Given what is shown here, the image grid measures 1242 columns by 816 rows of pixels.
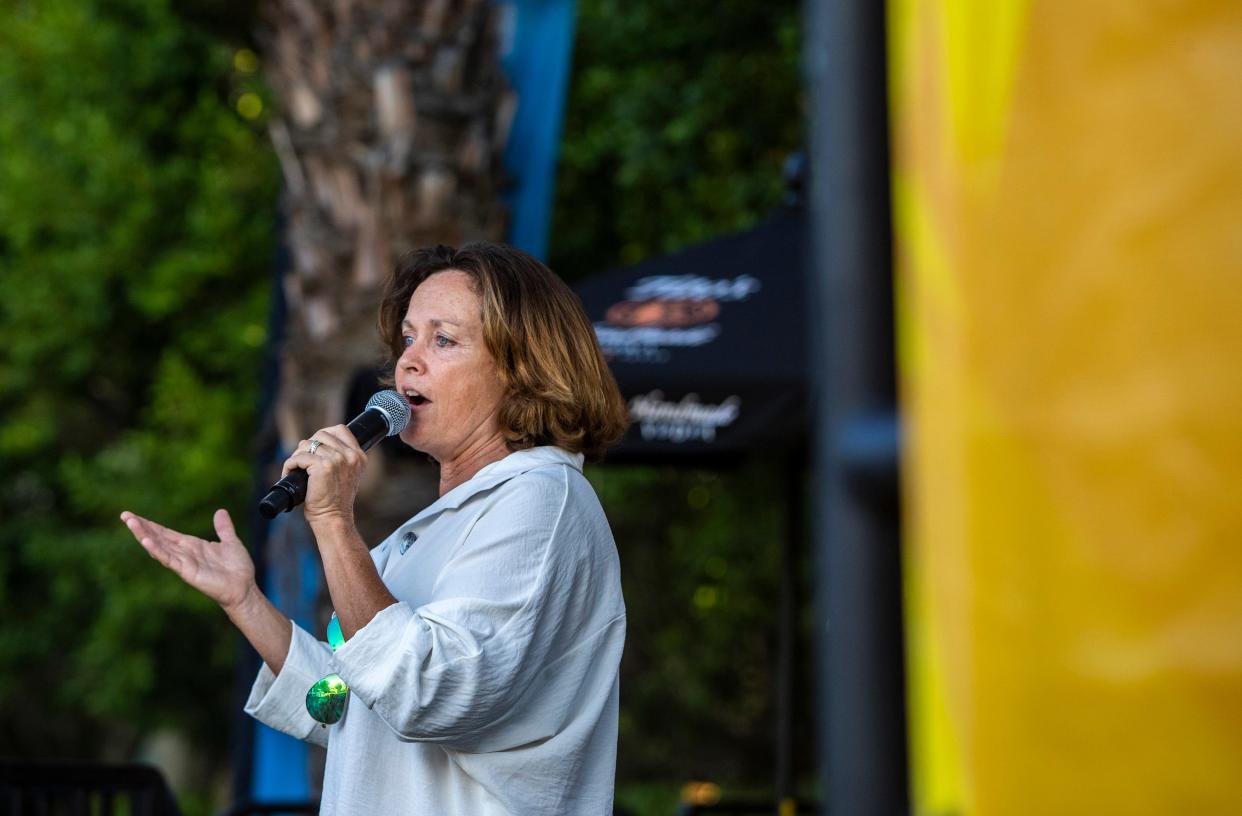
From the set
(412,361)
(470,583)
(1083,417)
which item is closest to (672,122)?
(412,361)

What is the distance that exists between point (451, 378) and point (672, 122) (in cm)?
679

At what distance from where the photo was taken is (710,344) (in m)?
4.74

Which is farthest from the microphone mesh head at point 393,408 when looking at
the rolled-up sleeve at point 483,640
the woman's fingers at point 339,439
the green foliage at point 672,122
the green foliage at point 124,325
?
the green foliage at point 124,325

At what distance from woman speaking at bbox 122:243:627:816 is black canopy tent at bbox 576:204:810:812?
77.3 inches

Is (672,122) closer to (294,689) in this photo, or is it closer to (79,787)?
(79,787)

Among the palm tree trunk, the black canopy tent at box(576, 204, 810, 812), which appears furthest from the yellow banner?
the palm tree trunk

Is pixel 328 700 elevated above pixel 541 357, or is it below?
below

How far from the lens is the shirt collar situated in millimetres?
2286

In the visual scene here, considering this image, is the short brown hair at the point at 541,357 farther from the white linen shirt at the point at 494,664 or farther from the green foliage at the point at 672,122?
the green foliage at the point at 672,122

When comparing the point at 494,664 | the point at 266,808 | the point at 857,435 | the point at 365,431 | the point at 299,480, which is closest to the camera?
the point at 857,435

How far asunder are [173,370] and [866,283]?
8.71m

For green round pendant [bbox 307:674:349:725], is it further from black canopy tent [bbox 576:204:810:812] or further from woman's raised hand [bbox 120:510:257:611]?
black canopy tent [bbox 576:204:810:812]

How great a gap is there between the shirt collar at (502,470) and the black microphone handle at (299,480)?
A: 147 mm

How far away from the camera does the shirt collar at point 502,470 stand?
2286mm
